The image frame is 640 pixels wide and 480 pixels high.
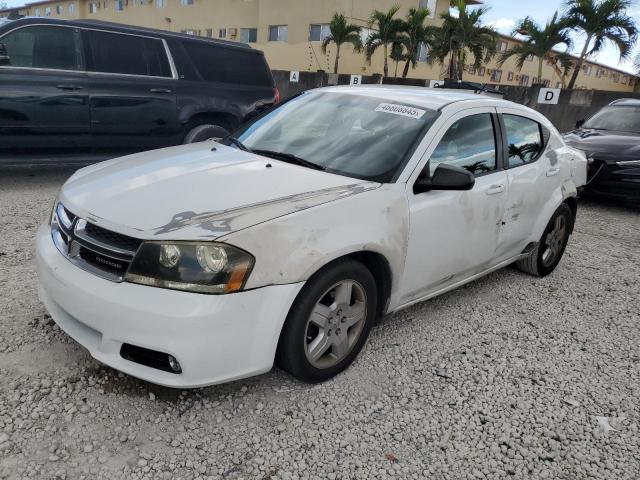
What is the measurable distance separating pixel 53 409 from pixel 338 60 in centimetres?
2847

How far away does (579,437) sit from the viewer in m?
2.51

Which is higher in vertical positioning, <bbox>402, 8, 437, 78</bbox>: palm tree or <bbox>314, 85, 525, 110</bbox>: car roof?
<bbox>402, 8, 437, 78</bbox>: palm tree

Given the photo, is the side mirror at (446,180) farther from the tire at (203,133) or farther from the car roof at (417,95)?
the tire at (203,133)

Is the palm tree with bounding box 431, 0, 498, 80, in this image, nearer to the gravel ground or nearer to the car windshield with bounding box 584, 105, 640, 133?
the car windshield with bounding box 584, 105, 640, 133

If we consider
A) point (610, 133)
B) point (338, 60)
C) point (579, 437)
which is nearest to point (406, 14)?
point (338, 60)

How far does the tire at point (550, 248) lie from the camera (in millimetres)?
4422

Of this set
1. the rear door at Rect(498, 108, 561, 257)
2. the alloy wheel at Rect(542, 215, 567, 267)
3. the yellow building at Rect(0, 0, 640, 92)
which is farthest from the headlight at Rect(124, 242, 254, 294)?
the yellow building at Rect(0, 0, 640, 92)

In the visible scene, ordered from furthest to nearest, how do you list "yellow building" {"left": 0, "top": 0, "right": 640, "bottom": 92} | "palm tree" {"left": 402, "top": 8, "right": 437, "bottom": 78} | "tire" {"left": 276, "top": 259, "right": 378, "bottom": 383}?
"yellow building" {"left": 0, "top": 0, "right": 640, "bottom": 92} < "palm tree" {"left": 402, "top": 8, "right": 437, "bottom": 78} < "tire" {"left": 276, "top": 259, "right": 378, "bottom": 383}

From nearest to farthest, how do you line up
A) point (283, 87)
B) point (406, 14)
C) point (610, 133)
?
point (610, 133), point (283, 87), point (406, 14)

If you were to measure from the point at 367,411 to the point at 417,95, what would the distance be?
216 centimetres

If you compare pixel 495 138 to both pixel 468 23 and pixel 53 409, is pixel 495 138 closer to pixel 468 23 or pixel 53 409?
pixel 53 409

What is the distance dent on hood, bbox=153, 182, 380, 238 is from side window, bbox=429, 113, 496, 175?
908mm

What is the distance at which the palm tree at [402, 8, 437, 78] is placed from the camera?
81.4 feet

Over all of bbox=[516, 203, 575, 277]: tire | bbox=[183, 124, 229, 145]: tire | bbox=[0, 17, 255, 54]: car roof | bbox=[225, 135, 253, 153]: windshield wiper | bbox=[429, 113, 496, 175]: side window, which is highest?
bbox=[0, 17, 255, 54]: car roof
